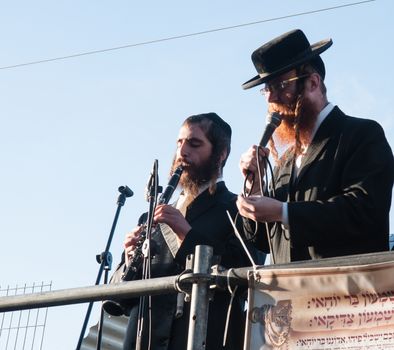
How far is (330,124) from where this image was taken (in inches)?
141

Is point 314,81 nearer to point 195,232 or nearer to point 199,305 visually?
point 195,232

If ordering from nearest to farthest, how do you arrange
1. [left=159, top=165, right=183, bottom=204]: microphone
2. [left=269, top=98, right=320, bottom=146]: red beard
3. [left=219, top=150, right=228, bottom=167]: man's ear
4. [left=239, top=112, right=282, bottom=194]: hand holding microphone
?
1. [left=239, top=112, right=282, bottom=194]: hand holding microphone
2. [left=269, top=98, right=320, bottom=146]: red beard
3. [left=159, top=165, right=183, bottom=204]: microphone
4. [left=219, top=150, right=228, bottom=167]: man's ear

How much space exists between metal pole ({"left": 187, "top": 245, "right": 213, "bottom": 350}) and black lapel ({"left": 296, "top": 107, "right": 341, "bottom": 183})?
0.92 meters

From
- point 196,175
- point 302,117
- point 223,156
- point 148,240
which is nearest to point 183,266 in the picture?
point 148,240

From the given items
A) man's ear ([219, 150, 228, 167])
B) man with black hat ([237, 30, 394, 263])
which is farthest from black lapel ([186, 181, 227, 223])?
man with black hat ([237, 30, 394, 263])

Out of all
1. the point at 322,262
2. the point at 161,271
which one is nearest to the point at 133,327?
the point at 161,271

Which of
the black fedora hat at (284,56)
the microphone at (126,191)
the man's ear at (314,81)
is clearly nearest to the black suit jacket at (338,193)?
the man's ear at (314,81)

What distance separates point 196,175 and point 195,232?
0.53 meters

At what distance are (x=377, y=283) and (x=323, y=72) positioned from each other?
1.55 meters

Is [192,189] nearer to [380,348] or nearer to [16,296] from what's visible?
[16,296]

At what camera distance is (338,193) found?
3.34 m

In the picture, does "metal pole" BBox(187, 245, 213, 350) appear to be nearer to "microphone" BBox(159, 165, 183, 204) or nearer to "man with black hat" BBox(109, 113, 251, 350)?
"man with black hat" BBox(109, 113, 251, 350)

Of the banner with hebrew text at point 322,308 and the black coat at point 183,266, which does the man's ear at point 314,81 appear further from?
the banner with hebrew text at point 322,308

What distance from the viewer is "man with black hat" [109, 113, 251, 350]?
3.82 metres
